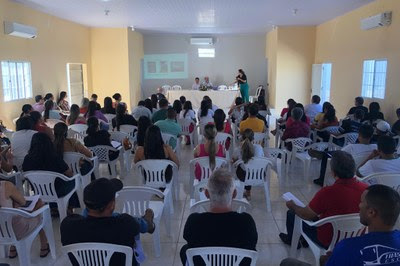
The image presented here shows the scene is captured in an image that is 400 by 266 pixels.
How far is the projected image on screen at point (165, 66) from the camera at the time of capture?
52.7ft

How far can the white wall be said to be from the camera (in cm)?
1598

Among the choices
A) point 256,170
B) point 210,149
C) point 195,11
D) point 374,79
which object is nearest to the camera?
point 210,149

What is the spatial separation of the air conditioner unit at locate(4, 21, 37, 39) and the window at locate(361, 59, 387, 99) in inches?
284

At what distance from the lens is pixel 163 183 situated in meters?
3.95

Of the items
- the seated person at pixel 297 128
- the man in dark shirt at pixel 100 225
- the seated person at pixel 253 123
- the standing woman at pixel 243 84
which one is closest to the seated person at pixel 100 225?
the man in dark shirt at pixel 100 225

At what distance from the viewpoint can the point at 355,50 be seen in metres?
9.02

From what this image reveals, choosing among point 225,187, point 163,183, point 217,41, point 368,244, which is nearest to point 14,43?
point 163,183

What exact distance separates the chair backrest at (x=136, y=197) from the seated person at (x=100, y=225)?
0.79m

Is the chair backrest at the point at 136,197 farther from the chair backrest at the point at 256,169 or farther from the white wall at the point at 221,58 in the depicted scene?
the white wall at the point at 221,58

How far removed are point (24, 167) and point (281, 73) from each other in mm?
10331

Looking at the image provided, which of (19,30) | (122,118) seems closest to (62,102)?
(19,30)

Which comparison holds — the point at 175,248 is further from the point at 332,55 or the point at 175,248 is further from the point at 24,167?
the point at 332,55

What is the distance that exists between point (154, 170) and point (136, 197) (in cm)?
94

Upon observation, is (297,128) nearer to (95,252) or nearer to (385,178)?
(385,178)
